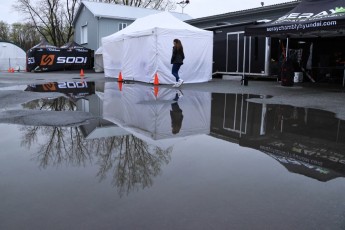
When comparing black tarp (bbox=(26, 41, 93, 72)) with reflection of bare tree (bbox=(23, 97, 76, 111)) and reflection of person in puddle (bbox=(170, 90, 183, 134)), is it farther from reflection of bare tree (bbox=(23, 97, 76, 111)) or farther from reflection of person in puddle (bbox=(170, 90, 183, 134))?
reflection of person in puddle (bbox=(170, 90, 183, 134))

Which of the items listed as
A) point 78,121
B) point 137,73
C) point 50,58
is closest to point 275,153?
point 78,121

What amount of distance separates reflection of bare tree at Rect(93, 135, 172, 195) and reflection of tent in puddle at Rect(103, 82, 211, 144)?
48cm

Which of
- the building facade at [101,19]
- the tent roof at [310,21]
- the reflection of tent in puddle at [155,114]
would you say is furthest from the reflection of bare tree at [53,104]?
the building facade at [101,19]

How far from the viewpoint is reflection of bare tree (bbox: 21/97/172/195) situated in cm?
366

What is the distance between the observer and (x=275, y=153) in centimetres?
451

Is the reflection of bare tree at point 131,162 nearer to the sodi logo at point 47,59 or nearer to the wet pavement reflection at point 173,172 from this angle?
the wet pavement reflection at point 173,172

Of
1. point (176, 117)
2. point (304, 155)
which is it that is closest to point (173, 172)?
point (304, 155)

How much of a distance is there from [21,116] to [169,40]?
30.1 ft

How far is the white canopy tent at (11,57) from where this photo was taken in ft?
118

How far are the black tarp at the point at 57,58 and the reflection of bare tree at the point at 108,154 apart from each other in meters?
25.6

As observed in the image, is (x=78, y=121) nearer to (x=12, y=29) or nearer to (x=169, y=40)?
(x=169, y=40)

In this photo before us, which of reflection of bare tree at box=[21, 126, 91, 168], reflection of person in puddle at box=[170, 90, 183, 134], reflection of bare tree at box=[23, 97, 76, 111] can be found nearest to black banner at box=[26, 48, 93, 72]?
reflection of bare tree at box=[23, 97, 76, 111]

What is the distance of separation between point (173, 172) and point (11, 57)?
38406mm

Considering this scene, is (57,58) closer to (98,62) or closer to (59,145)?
(98,62)
